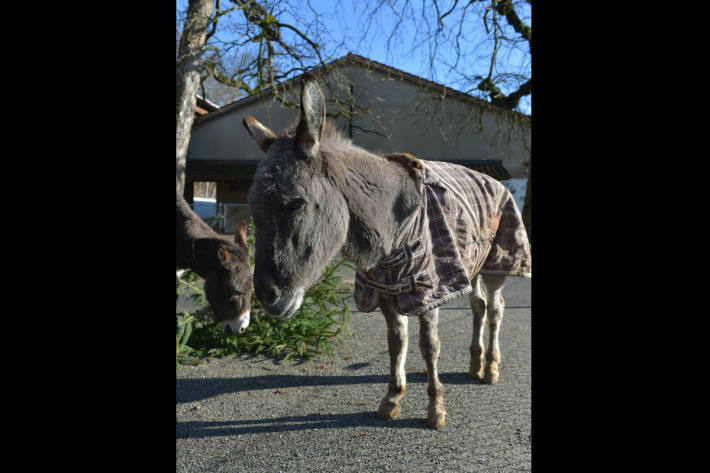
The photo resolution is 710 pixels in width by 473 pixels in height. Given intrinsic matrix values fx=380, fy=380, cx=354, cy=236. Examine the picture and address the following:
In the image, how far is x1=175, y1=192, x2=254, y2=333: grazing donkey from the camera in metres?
3.89

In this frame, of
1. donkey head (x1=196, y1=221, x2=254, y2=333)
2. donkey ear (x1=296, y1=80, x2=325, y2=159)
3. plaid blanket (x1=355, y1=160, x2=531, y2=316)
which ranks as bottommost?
donkey head (x1=196, y1=221, x2=254, y2=333)

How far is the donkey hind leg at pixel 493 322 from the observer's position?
3.48 meters

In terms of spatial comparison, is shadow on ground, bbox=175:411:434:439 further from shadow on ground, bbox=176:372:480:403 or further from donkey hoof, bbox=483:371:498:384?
donkey hoof, bbox=483:371:498:384

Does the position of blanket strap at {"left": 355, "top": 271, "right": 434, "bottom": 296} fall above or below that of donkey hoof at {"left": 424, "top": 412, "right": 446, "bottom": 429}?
above

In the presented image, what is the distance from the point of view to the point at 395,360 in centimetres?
277

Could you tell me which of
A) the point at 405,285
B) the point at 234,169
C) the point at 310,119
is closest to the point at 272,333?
the point at 405,285

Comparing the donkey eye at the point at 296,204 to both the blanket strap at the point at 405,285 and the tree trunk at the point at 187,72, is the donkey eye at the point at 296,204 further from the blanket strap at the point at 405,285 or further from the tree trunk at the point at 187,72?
the tree trunk at the point at 187,72

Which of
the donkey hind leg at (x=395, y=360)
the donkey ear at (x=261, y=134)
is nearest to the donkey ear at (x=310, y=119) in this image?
the donkey ear at (x=261, y=134)

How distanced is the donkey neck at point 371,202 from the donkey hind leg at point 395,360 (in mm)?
582

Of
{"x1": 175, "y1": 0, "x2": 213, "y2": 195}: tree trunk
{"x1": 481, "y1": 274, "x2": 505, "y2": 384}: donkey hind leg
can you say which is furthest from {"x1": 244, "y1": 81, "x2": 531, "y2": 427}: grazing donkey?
{"x1": 175, "y1": 0, "x2": 213, "y2": 195}: tree trunk
